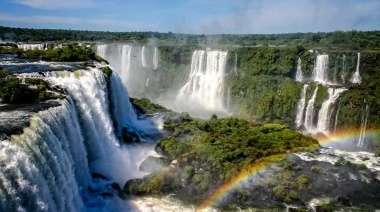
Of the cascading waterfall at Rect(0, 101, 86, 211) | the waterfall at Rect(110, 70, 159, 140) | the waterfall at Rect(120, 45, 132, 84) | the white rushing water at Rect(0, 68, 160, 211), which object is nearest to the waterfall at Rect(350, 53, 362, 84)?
the waterfall at Rect(110, 70, 159, 140)

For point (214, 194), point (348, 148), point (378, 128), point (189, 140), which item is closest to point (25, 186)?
point (214, 194)

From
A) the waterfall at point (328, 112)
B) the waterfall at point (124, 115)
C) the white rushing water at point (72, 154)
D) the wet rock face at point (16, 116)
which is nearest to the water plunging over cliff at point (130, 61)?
the waterfall at point (124, 115)

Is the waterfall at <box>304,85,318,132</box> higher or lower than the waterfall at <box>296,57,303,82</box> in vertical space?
lower

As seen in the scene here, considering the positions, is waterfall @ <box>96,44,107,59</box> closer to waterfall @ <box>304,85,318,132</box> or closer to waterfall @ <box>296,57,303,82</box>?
waterfall @ <box>296,57,303,82</box>

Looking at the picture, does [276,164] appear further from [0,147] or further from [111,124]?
[0,147]

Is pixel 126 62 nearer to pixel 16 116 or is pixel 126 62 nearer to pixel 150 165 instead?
pixel 150 165

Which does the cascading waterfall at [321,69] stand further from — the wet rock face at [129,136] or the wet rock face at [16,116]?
the wet rock face at [16,116]
